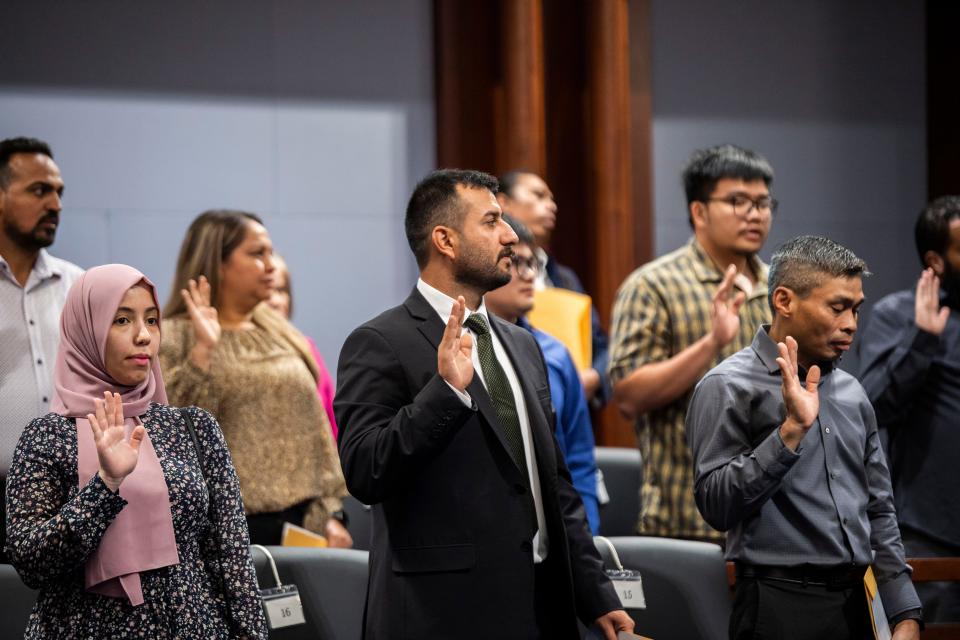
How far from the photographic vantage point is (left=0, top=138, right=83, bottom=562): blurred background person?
11.9 feet

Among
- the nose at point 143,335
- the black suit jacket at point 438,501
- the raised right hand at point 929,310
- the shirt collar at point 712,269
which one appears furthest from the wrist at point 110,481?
the raised right hand at point 929,310

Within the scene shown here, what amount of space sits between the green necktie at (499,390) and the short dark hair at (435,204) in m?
0.22

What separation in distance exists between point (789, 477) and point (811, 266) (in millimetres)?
494

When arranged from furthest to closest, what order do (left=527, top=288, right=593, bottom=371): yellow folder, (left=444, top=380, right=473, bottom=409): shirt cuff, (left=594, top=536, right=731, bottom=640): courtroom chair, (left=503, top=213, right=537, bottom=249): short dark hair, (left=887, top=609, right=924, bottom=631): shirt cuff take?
(left=527, top=288, right=593, bottom=371): yellow folder, (left=503, top=213, right=537, bottom=249): short dark hair, (left=594, top=536, right=731, bottom=640): courtroom chair, (left=887, top=609, right=924, bottom=631): shirt cuff, (left=444, top=380, right=473, bottom=409): shirt cuff

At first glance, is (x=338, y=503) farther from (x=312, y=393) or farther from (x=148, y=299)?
(x=148, y=299)

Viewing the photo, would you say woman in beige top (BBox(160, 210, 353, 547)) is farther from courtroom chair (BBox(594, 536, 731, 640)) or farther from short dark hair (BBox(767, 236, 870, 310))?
short dark hair (BBox(767, 236, 870, 310))

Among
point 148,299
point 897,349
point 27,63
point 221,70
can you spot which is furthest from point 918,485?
point 27,63

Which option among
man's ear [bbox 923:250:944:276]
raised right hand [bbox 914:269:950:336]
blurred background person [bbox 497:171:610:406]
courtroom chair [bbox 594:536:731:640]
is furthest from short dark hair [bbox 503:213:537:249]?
man's ear [bbox 923:250:944:276]

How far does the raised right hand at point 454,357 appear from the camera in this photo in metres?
2.54

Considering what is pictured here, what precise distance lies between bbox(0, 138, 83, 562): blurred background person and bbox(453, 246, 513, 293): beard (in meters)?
1.47

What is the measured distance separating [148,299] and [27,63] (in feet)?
10.4

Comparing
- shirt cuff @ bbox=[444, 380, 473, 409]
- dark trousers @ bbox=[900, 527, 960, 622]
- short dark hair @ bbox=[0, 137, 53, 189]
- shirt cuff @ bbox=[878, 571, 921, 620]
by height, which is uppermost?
short dark hair @ bbox=[0, 137, 53, 189]

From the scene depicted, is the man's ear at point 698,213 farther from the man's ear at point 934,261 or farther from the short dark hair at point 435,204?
the short dark hair at point 435,204

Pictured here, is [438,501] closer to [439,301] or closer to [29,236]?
[439,301]
